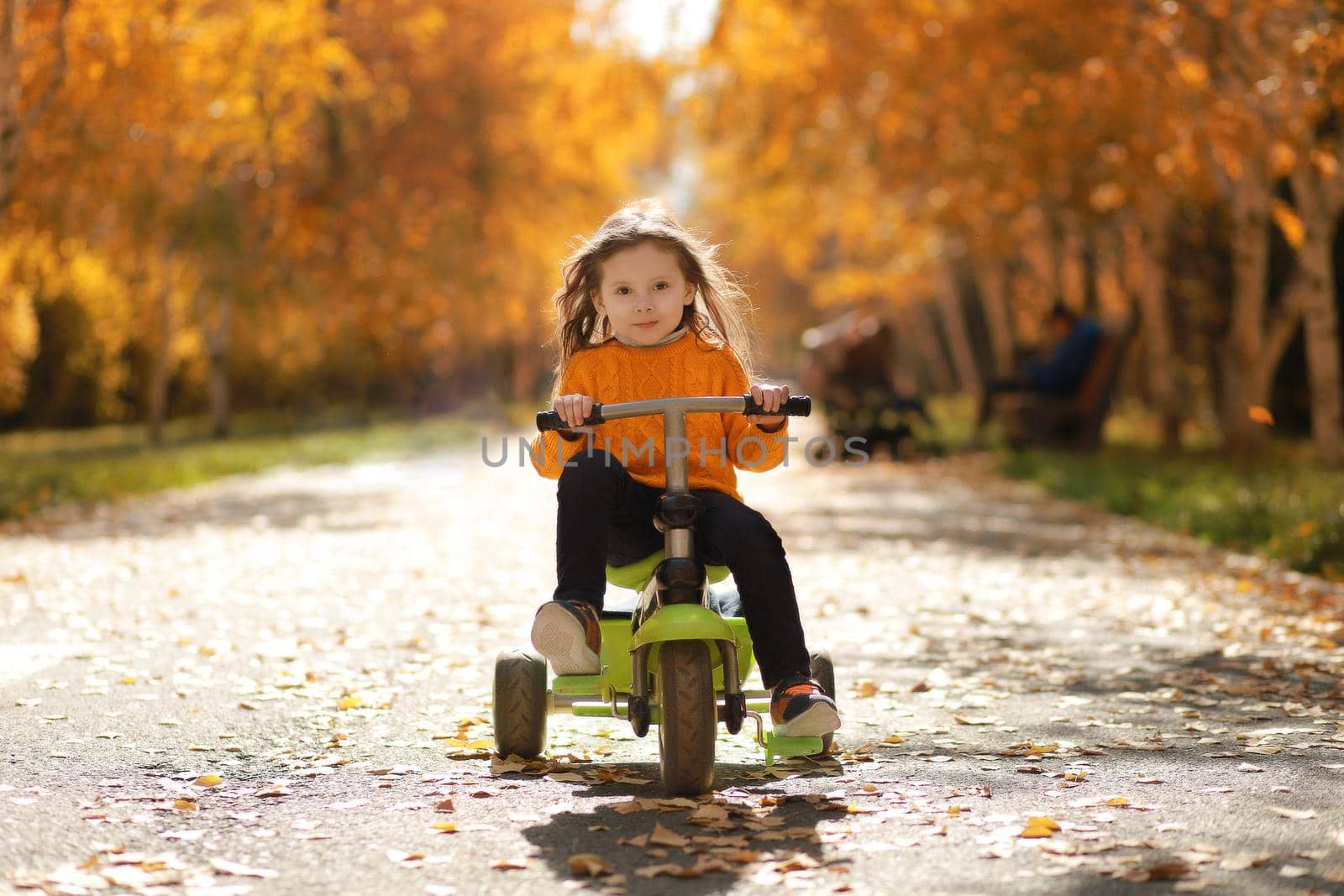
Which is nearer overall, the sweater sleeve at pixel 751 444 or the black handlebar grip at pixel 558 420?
the black handlebar grip at pixel 558 420

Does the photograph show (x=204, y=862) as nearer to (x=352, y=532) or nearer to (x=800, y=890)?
(x=800, y=890)

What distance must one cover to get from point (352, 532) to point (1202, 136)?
23.8 ft

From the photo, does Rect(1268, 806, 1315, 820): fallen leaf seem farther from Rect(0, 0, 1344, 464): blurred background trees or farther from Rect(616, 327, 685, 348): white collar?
Rect(0, 0, 1344, 464): blurred background trees

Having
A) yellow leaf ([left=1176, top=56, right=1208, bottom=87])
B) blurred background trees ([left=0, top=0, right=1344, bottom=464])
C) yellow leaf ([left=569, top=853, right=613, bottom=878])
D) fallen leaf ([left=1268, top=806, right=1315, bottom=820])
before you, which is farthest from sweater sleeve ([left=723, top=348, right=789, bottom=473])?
yellow leaf ([left=1176, top=56, right=1208, bottom=87])

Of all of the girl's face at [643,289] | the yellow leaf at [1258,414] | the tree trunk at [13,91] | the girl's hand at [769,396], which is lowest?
the yellow leaf at [1258,414]

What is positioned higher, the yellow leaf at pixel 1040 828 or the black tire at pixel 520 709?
the black tire at pixel 520 709

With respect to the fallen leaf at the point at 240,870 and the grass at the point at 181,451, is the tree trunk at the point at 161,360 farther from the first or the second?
the fallen leaf at the point at 240,870

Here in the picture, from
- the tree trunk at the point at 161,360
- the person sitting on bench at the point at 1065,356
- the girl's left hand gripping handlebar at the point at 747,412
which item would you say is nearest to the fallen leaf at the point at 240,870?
the girl's left hand gripping handlebar at the point at 747,412

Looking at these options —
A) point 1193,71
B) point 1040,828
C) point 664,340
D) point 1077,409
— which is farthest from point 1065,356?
point 1040,828

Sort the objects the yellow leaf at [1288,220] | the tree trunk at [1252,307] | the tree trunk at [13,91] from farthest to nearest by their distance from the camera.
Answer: the yellow leaf at [1288,220] < the tree trunk at [1252,307] < the tree trunk at [13,91]

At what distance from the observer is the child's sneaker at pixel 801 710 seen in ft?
15.6

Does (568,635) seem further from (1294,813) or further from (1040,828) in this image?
(1294,813)

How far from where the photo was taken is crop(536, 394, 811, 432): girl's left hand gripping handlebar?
4.71 meters

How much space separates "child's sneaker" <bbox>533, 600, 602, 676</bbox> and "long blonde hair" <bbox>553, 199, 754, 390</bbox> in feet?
2.68
